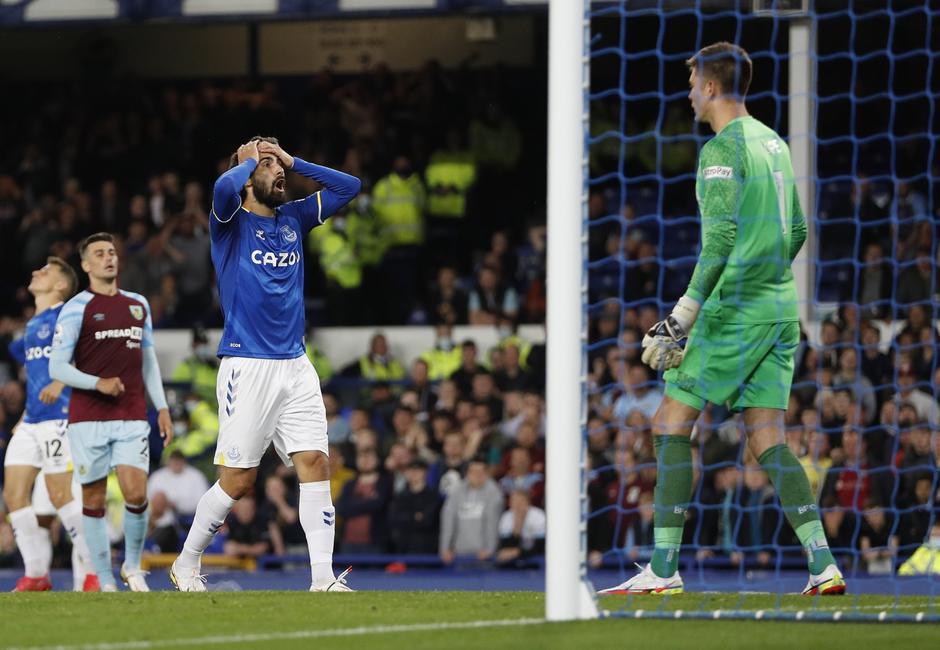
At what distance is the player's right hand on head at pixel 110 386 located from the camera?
34.0ft

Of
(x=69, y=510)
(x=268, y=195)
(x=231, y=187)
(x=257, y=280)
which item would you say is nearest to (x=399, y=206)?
(x=69, y=510)

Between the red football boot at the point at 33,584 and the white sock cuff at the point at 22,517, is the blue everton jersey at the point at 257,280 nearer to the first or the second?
the red football boot at the point at 33,584

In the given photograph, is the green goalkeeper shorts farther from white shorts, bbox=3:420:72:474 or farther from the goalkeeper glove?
white shorts, bbox=3:420:72:474

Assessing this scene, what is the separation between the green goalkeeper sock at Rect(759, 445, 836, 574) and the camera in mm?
7383

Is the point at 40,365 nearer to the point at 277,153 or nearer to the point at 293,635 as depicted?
the point at 277,153

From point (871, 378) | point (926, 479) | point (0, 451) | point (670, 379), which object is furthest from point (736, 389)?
point (0, 451)

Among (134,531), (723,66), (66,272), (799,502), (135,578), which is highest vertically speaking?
(723,66)

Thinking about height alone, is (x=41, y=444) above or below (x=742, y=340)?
below

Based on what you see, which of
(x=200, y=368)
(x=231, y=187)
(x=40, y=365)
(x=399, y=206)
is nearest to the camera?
(x=231, y=187)

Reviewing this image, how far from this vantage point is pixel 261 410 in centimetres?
844

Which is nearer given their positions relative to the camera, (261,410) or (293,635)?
(293,635)

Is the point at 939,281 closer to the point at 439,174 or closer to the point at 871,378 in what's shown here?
the point at 871,378

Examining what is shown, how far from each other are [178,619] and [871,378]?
897cm

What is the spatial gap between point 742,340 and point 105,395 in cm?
477
